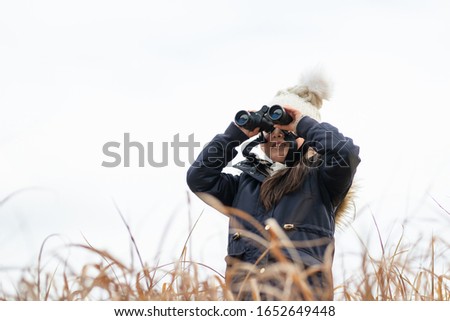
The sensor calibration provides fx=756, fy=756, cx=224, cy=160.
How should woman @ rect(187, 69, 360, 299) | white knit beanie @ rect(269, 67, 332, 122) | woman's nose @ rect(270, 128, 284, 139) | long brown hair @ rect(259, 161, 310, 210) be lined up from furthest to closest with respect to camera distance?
white knit beanie @ rect(269, 67, 332, 122), woman's nose @ rect(270, 128, 284, 139), long brown hair @ rect(259, 161, 310, 210), woman @ rect(187, 69, 360, 299)

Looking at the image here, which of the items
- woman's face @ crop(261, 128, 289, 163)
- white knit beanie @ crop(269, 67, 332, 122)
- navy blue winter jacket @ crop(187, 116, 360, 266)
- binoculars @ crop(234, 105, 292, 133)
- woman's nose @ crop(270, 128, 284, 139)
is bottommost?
navy blue winter jacket @ crop(187, 116, 360, 266)

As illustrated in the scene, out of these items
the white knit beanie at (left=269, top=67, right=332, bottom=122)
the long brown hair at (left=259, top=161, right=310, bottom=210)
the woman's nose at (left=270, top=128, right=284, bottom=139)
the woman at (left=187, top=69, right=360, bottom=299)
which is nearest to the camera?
the woman at (left=187, top=69, right=360, bottom=299)

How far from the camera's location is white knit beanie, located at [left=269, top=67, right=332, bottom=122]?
3584 mm

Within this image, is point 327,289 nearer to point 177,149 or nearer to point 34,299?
point 34,299

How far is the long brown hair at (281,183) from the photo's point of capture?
2906 millimetres

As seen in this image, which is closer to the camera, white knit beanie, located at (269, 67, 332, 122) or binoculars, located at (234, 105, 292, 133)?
binoculars, located at (234, 105, 292, 133)

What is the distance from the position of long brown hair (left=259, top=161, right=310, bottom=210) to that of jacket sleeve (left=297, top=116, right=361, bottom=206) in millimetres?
83

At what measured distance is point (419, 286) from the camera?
6.35 ft

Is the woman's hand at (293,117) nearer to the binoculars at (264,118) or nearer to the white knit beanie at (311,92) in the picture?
the binoculars at (264,118)

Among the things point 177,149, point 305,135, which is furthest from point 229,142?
point 177,149

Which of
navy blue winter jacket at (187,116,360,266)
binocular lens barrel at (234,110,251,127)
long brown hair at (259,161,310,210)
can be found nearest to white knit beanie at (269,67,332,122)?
binocular lens barrel at (234,110,251,127)

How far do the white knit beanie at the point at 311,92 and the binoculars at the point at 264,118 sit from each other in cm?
36

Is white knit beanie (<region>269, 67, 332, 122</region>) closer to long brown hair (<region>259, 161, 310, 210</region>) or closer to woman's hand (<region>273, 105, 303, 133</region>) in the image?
woman's hand (<region>273, 105, 303, 133</region>)
